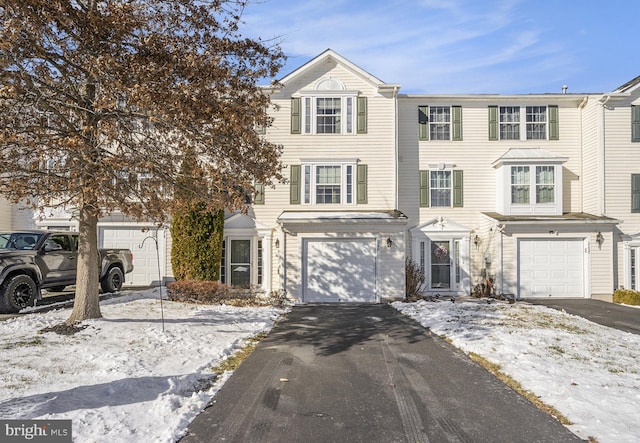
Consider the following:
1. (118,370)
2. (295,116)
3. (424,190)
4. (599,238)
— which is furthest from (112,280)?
(599,238)

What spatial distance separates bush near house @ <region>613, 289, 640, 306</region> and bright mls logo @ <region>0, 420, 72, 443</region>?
16860 millimetres

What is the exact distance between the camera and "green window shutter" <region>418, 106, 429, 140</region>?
17.3 metres

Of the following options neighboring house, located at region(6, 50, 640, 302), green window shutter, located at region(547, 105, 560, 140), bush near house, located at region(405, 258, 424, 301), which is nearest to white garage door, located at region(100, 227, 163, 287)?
neighboring house, located at region(6, 50, 640, 302)

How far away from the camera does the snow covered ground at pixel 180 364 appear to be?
466 centimetres

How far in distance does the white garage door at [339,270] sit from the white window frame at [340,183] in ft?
5.77

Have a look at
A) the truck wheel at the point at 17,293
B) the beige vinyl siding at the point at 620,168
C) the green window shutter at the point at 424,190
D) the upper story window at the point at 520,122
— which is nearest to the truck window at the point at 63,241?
the truck wheel at the point at 17,293

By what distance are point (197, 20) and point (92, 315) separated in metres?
6.10

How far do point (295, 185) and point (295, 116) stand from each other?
2.63 meters

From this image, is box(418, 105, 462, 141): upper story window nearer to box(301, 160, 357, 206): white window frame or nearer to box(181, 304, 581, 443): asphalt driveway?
box(301, 160, 357, 206): white window frame

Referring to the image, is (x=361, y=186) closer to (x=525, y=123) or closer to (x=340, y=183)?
(x=340, y=183)

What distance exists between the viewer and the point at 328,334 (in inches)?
379

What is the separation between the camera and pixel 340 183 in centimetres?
1659

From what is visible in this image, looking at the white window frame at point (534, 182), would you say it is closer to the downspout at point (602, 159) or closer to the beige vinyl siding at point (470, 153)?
the beige vinyl siding at point (470, 153)

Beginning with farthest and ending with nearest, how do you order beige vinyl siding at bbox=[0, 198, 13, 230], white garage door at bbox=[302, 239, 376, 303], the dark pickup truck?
beige vinyl siding at bbox=[0, 198, 13, 230] < white garage door at bbox=[302, 239, 376, 303] < the dark pickup truck
